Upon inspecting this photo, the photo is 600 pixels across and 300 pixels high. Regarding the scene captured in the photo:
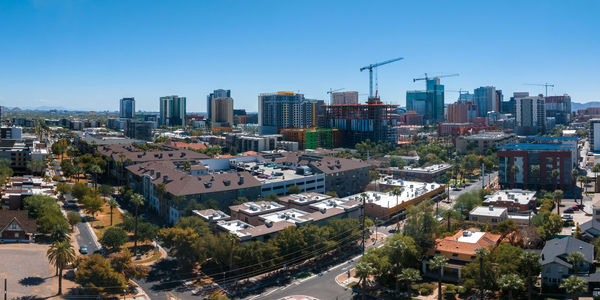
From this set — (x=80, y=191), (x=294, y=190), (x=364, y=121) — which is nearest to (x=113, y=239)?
(x=80, y=191)

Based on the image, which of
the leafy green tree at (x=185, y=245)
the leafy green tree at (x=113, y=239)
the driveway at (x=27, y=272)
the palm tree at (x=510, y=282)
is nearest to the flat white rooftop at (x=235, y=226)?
the leafy green tree at (x=185, y=245)

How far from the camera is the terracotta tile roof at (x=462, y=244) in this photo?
4488cm

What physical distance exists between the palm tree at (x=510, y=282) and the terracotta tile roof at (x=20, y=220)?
50104mm

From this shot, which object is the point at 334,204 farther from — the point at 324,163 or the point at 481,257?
the point at 481,257

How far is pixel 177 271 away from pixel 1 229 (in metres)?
22.7

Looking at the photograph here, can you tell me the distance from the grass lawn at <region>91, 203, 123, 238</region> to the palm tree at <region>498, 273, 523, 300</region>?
1766 inches

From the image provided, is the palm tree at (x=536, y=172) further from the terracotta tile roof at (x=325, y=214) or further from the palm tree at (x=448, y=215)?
the terracotta tile roof at (x=325, y=214)

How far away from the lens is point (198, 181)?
206 feet

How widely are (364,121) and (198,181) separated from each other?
10283 centimetres

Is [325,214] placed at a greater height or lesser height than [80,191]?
lesser

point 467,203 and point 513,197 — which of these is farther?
point 513,197

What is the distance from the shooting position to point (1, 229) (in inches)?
2050

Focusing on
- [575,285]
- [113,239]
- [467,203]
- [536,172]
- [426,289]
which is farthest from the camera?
[536,172]

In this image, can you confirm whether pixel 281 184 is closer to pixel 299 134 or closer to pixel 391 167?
pixel 391 167
